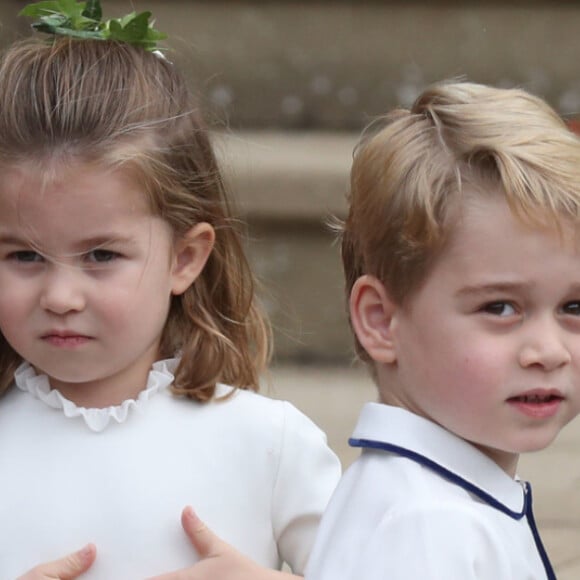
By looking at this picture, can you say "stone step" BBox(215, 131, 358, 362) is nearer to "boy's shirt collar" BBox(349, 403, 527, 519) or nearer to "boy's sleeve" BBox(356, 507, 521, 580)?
"boy's shirt collar" BBox(349, 403, 527, 519)

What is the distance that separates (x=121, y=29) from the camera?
2551 millimetres

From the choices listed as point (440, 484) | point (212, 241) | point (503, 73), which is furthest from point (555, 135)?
point (503, 73)

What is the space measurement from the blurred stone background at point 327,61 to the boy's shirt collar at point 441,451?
7.74ft

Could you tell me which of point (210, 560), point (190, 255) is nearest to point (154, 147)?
point (190, 255)

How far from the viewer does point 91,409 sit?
2445 mm

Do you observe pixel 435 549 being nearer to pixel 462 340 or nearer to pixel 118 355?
pixel 462 340

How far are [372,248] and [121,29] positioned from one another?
27.4 inches

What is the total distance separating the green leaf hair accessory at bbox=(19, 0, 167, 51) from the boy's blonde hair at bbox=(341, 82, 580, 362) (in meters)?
0.54

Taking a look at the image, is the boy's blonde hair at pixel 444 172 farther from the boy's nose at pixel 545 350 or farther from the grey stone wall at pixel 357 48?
the grey stone wall at pixel 357 48

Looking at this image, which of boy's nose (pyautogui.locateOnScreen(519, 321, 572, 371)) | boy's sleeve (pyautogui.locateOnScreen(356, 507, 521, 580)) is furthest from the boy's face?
boy's sleeve (pyautogui.locateOnScreen(356, 507, 521, 580))

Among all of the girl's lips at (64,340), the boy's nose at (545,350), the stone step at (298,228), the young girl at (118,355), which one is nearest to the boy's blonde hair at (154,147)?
the young girl at (118,355)

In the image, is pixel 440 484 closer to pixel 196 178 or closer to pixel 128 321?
pixel 128 321

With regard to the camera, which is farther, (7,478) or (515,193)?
(7,478)

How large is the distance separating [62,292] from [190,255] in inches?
12.1
